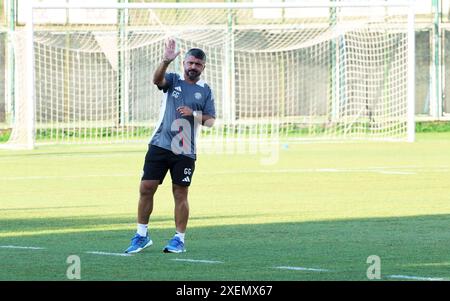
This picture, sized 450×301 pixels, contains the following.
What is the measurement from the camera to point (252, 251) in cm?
1284

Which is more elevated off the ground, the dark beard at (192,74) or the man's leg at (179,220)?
the dark beard at (192,74)

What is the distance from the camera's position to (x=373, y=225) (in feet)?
50.0

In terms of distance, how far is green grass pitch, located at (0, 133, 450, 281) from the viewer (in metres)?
11.6

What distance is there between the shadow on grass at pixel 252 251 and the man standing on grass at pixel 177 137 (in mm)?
456

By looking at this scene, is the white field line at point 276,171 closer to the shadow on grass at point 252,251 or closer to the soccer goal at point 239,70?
the shadow on grass at point 252,251

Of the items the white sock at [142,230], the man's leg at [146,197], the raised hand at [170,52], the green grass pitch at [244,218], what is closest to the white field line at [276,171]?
the green grass pitch at [244,218]

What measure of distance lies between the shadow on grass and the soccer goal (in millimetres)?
20091

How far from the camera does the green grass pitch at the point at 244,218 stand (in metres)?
11.6

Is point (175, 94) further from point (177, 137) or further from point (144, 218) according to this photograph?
point (144, 218)

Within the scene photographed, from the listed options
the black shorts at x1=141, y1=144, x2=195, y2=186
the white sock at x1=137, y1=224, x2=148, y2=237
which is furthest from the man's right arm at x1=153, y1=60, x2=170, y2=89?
the white sock at x1=137, y1=224, x2=148, y2=237

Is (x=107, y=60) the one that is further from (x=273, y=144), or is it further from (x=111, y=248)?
(x=111, y=248)

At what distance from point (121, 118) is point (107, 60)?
204 cm
